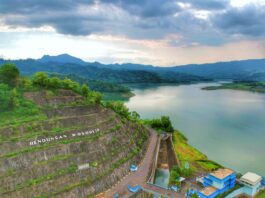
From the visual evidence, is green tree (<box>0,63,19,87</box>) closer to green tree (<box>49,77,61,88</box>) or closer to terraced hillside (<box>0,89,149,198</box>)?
terraced hillside (<box>0,89,149,198</box>)

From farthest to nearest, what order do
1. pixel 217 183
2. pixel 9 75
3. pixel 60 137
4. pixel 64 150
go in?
pixel 9 75 < pixel 217 183 < pixel 60 137 < pixel 64 150

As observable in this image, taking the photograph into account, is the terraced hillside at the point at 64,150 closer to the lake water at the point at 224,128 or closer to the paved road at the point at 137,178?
the paved road at the point at 137,178

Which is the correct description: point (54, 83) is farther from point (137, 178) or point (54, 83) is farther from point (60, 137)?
point (137, 178)

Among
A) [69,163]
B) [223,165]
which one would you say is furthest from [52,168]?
[223,165]

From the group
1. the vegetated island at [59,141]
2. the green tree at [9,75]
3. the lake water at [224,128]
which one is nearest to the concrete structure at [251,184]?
the vegetated island at [59,141]

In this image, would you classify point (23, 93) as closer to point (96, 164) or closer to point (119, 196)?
point (96, 164)

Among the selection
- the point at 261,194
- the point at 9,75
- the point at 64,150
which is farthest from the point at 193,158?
the point at 9,75

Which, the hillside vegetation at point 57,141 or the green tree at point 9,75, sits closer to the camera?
the hillside vegetation at point 57,141
